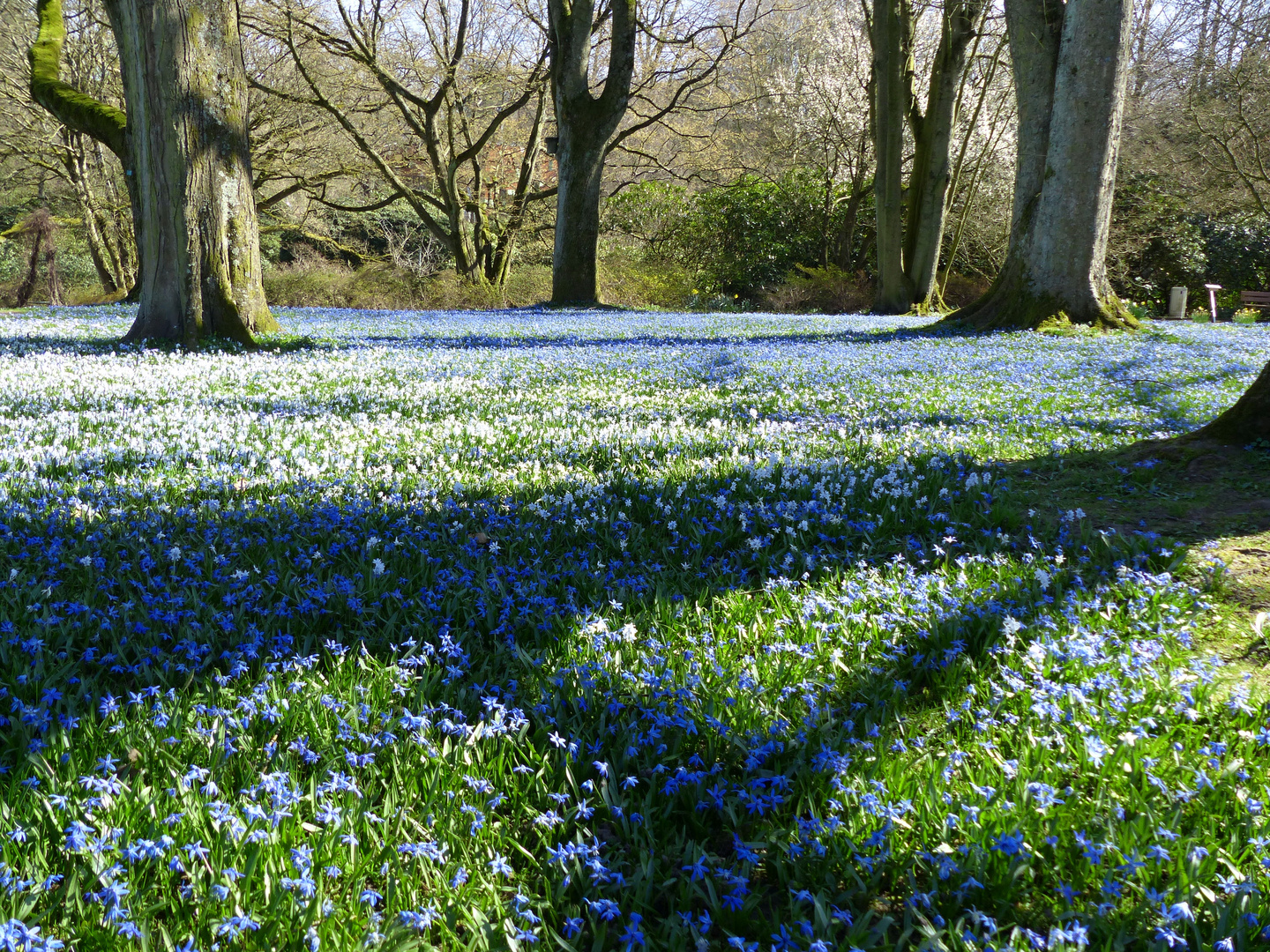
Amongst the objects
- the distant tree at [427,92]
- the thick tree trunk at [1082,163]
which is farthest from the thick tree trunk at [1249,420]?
the distant tree at [427,92]

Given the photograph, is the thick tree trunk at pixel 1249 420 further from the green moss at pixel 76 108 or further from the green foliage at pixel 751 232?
the green foliage at pixel 751 232

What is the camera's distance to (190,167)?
33.2 ft

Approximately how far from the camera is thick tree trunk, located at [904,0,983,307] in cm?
1966

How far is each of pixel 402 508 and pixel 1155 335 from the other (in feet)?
45.8

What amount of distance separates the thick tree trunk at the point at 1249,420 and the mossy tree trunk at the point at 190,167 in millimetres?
10558

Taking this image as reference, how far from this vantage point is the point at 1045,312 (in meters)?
13.9

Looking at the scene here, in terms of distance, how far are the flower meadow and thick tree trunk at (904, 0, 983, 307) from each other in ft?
62.0

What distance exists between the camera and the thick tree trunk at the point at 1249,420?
14.9 feet

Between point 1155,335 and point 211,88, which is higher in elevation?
point 211,88

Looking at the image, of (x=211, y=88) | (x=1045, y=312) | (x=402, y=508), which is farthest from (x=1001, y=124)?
(x=402, y=508)

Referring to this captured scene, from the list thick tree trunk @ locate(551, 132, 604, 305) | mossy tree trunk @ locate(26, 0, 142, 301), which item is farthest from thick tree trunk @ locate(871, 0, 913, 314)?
mossy tree trunk @ locate(26, 0, 142, 301)

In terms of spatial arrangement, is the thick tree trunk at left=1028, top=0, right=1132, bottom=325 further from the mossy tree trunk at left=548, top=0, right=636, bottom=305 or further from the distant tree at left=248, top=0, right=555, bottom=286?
the distant tree at left=248, top=0, right=555, bottom=286

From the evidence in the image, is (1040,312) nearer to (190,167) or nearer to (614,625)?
(190,167)

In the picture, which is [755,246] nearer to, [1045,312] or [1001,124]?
[1001,124]
